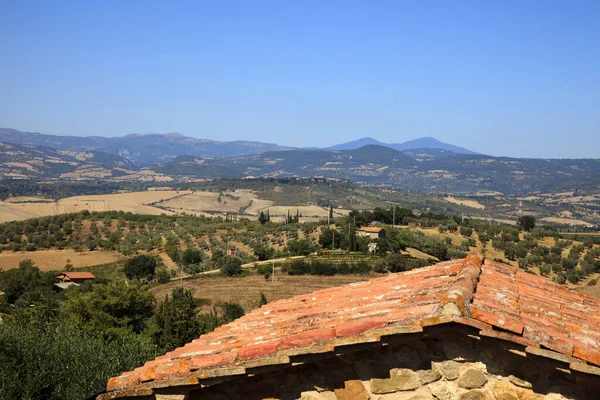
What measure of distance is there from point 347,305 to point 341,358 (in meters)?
1.35

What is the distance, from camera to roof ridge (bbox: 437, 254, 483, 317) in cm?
441

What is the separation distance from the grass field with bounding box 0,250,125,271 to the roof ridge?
56.7m

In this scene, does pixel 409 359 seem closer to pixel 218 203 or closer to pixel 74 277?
pixel 74 277

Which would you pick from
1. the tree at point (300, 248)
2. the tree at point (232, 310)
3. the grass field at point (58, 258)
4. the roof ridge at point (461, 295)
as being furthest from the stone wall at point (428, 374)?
the grass field at point (58, 258)

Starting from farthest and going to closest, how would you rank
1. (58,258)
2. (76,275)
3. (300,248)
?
(58,258)
(300,248)
(76,275)

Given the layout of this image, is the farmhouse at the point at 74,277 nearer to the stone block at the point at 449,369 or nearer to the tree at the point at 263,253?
the tree at the point at 263,253

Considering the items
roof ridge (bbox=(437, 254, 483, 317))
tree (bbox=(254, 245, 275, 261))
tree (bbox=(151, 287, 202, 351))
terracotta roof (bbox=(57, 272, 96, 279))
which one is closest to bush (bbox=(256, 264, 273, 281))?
tree (bbox=(254, 245, 275, 261))

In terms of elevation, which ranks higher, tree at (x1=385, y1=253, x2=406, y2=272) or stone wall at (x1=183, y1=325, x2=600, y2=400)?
stone wall at (x1=183, y1=325, x2=600, y2=400)

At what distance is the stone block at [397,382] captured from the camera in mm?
4508

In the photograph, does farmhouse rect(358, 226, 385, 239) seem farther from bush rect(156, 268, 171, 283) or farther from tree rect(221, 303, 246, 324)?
tree rect(221, 303, 246, 324)

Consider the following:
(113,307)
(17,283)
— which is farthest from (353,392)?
(17,283)

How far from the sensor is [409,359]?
4.54 meters

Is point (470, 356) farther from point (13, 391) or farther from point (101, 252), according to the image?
point (101, 252)

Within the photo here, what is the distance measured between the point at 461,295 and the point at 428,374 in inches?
27.7
